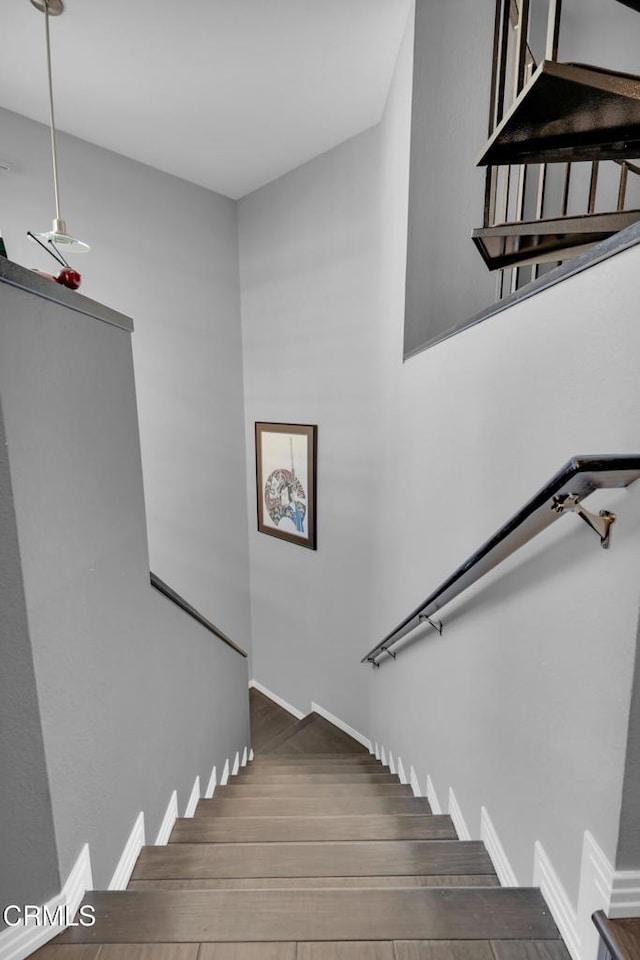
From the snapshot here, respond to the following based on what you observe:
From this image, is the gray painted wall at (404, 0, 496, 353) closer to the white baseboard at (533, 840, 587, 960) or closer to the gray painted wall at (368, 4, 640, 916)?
the gray painted wall at (368, 4, 640, 916)

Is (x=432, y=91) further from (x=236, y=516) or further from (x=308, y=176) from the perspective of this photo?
(x=236, y=516)

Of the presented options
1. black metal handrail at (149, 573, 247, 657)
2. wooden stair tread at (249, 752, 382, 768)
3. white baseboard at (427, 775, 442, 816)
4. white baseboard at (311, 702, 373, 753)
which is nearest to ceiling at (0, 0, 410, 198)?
black metal handrail at (149, 573, 247, 657)

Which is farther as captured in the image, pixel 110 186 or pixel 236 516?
pixel 236 516

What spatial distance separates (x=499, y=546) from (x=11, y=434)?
1056 mm

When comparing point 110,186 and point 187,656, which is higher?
point 110,186

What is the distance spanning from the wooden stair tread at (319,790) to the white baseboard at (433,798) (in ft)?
0.61

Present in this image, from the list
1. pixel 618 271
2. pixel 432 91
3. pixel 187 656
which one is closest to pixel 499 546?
pixel 618 271

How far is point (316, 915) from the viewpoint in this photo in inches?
42.1

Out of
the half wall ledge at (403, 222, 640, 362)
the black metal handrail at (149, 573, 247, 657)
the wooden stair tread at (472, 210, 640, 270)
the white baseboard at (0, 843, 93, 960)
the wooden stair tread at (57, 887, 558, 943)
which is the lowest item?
the wooden stair tread at (57, 887, 558, 943)

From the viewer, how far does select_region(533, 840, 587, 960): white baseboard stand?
974 millimetres

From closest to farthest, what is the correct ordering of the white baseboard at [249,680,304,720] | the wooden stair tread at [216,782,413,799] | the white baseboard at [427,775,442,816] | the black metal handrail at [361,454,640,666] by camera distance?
the black metal handrail at [361,454,640,666]
the white baseboard at [427,775,442,816]
the wooden stair tread at [216,782,413,799]
the white baseboard at [249,680,304,720]

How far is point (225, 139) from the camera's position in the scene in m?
3.30

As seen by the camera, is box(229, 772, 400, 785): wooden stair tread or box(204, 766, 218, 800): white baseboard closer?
box(204, 766, 218, 800): white baseboard

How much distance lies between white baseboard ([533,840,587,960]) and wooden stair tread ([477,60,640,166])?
158 centimetres
